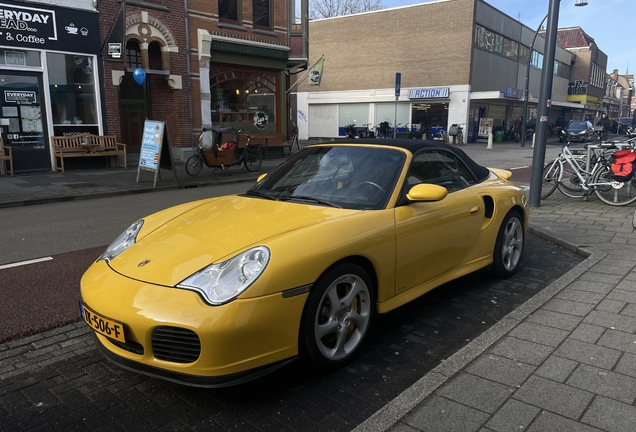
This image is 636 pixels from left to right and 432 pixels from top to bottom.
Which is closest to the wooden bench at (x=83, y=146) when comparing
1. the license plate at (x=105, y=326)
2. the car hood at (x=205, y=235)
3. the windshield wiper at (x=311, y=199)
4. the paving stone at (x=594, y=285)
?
the car hood at (x=205, y=235)

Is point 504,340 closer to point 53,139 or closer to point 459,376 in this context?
point 459,376

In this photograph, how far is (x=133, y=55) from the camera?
54.3 feet

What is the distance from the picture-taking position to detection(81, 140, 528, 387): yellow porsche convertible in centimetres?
251

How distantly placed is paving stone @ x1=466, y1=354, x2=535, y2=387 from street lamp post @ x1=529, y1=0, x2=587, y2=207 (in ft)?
19.7

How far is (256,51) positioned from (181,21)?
10.8 feet

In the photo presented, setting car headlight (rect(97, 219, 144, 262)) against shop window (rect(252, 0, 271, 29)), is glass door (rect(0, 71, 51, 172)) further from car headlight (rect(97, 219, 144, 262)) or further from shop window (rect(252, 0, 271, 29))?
car headlight (rect(97, 219, 144, 262))

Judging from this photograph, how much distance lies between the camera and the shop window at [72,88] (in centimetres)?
1390

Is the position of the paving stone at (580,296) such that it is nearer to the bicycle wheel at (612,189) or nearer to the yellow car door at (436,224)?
the yellow car door at (436,224)

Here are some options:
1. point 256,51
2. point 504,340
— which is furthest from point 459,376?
point 256,51

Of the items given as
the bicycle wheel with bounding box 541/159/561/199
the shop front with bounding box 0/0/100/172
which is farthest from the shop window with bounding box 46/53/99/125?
the bicycle wheel with bounding box 541/159/561/199

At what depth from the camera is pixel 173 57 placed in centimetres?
1655

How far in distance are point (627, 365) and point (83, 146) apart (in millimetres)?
14540

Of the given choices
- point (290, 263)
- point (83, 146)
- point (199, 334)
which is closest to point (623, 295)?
point (290, 263)

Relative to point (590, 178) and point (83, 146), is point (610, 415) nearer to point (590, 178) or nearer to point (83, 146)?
point (590, 178)
